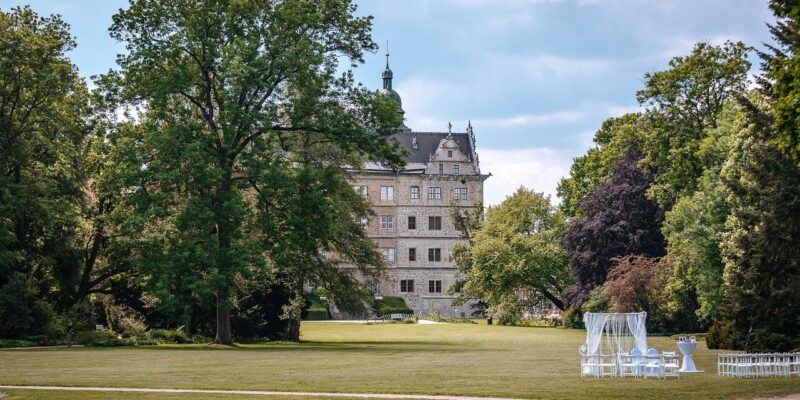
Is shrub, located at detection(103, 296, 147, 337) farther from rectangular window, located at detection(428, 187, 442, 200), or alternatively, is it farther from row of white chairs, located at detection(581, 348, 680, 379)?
rectangular window, located at detection(428, 187, 442, 200)

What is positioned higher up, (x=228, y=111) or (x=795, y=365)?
(x=228, y=111)

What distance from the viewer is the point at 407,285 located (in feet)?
299

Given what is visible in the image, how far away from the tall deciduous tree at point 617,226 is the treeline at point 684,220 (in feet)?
0.26

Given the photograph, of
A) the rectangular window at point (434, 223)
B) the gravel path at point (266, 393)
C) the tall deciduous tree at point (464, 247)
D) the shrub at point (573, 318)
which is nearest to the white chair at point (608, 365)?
the gravel path at point (266, 393)

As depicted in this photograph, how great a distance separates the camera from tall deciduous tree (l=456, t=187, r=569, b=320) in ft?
214

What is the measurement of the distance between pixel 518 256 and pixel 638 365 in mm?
44448

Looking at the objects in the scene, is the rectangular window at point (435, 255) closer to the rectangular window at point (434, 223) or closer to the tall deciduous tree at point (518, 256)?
the rectangular window at point (434, 223)

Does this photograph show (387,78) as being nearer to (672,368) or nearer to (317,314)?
(317,314)

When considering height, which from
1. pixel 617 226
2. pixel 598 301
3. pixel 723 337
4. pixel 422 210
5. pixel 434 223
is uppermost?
pixel 422 210

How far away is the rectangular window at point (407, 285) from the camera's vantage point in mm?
91062

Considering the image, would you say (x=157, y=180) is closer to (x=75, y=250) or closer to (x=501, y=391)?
(x=75, y=250)

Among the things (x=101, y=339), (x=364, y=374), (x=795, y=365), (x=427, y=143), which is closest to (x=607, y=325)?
(x=795, y=365)

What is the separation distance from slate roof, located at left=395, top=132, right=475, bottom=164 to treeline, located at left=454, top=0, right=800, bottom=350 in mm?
17424

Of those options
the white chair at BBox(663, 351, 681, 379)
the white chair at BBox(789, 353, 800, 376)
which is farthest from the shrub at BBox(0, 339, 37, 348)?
the white chair at BBox(789, 353, 800, 376)
